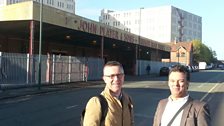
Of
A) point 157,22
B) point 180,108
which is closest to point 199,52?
point 157,22

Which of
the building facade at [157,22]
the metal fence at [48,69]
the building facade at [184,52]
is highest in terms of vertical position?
the building facade at [157,22]

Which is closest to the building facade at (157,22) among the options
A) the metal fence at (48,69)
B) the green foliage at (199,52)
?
the green foliage at (199,52)

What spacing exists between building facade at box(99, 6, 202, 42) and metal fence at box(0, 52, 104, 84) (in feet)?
418

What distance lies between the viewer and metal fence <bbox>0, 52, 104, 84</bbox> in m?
28.2

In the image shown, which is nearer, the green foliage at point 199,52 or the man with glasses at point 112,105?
the man with glasses at point 112,105

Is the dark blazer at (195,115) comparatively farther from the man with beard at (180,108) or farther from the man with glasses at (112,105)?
the man with glasses at (112,105)

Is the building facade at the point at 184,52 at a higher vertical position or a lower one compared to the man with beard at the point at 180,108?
higher

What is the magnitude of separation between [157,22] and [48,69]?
472 feet

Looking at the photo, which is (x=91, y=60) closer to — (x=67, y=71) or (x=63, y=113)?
(x=67, y=71)

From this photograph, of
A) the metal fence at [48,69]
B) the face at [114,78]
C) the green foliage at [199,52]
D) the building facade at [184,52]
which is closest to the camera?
the face at [114,78]

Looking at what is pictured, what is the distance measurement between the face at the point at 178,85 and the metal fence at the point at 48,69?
81.0 feet

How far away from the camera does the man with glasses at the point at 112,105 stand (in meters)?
3.29

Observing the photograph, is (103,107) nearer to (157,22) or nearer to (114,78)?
(114,78)

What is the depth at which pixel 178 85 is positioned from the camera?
138 inches
